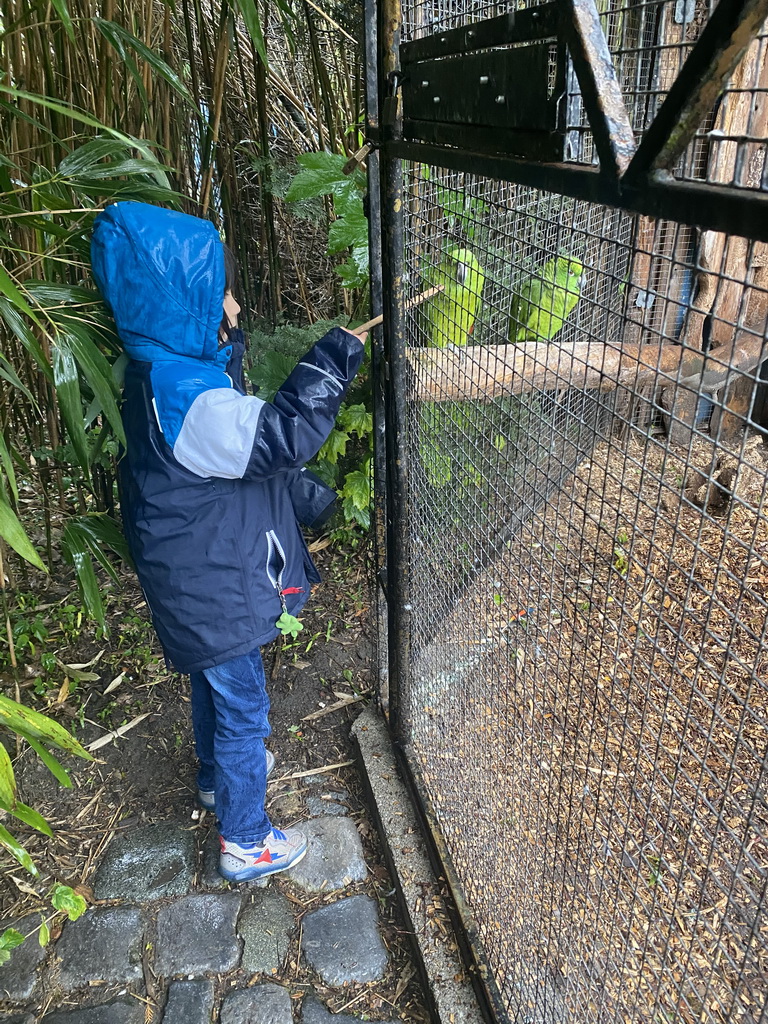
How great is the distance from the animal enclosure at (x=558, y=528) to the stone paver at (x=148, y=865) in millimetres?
621

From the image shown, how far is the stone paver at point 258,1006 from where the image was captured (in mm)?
1576

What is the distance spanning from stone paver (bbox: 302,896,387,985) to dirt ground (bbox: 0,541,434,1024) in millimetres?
23

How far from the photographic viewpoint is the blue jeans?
5.83ft

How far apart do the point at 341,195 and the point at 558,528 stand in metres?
1.19

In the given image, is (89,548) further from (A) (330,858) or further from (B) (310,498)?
(A) (330,858)

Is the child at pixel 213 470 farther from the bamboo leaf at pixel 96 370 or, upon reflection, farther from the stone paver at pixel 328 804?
the stone paver at pixel 328 804

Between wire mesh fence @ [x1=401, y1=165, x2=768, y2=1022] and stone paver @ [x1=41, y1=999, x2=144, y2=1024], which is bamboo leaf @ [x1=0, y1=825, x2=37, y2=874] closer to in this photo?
stone paver @ [x1=41, y1=999, x2=144, y2=1024]

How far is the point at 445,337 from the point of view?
1519mm

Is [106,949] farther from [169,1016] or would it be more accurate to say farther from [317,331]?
[317,331]

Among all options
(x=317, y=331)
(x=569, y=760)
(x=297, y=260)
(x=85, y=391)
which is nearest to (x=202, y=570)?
(x=85, y=391)

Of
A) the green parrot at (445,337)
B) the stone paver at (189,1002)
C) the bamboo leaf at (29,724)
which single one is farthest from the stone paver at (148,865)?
the green parrot at (445,337)

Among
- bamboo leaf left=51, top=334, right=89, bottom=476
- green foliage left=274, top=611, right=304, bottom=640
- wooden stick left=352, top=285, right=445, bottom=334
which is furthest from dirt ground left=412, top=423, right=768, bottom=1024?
bamboo leaf left=51, top=334, right=89, bottom=476

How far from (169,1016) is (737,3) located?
6.17 ft

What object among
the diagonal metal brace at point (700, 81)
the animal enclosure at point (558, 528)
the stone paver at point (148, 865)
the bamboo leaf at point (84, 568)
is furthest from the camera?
the bamboo leaf at point (84, 568)
